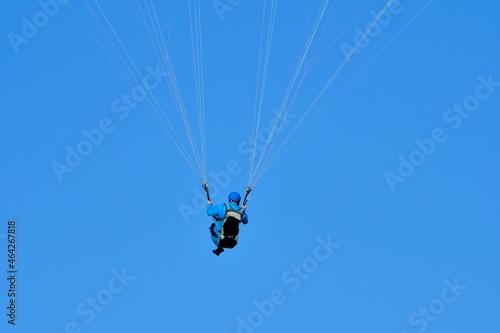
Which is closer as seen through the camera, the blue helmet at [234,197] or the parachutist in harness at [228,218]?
the parachutist in harness at [228,218]

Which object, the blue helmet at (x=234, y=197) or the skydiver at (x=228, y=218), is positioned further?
the blue helmet at (x=234, y=197)

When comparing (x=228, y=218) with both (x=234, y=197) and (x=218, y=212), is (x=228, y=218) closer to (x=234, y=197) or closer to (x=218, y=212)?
(x=218, y=212)

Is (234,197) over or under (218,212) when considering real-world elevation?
over

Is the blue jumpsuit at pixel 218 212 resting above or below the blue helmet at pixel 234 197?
below

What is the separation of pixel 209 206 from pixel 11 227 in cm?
651

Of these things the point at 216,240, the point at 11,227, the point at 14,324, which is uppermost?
the point at 11,227

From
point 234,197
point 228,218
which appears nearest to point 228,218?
point 228,218

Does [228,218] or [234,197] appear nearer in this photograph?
[228,218]

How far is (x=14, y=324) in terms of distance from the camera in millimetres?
26797

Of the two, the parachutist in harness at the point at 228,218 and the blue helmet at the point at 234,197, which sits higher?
the blue helmet at the point at 234,197

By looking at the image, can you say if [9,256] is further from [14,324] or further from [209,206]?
[209,206]

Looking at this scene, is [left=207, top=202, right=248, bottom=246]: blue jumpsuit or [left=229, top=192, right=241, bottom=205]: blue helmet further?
[left=229, top=192, right=241, bottom=205]: blue helmet

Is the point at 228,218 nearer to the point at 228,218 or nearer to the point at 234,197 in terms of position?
the point at 228,218

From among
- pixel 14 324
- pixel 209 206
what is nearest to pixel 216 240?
pixel 209 206
